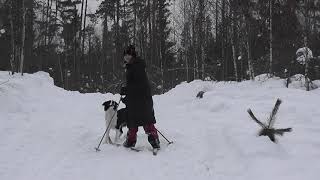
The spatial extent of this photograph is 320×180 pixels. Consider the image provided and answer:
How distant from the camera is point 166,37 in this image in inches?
1754

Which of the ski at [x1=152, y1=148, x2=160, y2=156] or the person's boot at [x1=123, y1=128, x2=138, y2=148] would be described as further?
the person's boot at [x1=123, y1=128, x2=138, y2=148]

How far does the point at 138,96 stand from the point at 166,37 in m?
35.8

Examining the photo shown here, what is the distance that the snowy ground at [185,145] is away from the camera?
7027 millimetres

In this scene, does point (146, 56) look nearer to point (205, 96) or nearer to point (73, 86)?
point (73, 86)

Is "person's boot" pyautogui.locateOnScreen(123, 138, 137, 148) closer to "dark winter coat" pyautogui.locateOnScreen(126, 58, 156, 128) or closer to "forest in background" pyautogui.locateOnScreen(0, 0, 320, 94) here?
"dark winter coat" pyautogui.locateOnScreen(126, 58, 156, 128)

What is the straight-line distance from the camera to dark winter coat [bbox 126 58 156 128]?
29.7 ft

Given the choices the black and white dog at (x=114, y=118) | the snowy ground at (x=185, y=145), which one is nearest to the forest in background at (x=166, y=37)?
the snowy ground at (x=185, y=145)

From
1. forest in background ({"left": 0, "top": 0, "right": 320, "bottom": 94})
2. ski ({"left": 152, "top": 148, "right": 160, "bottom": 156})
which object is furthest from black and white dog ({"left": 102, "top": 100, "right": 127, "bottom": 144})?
forest in background ({"left": 0, "top": 0, "right": 320, "bottom": 94})

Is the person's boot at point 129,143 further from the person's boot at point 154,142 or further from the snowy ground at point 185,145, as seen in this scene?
the person's boot at point 154,142

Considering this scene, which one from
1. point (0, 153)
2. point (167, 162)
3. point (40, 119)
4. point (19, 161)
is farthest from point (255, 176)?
point (40, 119)

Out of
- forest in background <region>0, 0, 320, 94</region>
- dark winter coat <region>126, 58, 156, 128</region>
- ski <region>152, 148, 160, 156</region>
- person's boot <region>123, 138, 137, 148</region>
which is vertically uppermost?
forest in background <region>0, 0, 320, 94</region>

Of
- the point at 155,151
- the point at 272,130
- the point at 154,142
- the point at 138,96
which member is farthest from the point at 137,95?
the point at 272,130

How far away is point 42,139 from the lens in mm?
10156

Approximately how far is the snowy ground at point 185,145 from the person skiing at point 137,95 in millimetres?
524
